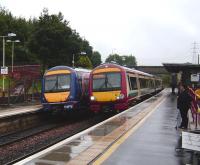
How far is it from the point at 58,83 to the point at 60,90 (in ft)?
1.35

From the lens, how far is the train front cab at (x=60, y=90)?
78.7ft

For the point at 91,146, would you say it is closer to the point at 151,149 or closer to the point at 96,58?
the point at 151,149

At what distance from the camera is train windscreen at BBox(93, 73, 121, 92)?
24.7 meters

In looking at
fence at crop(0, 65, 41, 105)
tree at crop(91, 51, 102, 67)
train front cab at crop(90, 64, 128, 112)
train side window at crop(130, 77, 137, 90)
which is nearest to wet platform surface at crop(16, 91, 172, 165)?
train front cab at crop(90, 64, 128, 112)

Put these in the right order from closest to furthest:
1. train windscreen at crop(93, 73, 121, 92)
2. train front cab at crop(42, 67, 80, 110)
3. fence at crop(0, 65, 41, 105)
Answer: train front cab at crop(42, 67, 80, 110)
train windscreen at crop(93, 73, 121, 92)
fence at crop(0, 65, 41, 105)

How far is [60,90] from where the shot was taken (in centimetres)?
2430

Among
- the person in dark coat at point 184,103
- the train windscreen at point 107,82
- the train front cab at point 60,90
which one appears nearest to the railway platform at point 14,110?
the train front cab at point 60,90

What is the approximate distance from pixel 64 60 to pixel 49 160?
44.1 meters

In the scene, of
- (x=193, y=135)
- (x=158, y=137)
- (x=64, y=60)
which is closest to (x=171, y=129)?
(x=158, y=137)

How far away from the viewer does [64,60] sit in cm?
5341

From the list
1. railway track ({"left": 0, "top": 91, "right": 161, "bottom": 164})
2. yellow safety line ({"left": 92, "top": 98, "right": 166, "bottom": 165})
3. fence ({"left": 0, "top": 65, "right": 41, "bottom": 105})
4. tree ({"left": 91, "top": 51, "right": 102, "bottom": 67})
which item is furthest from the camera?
tree ({"left": 91, "top": 51, "right": 102, "bottom": 67})

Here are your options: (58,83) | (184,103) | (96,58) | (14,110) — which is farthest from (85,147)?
(96,58)

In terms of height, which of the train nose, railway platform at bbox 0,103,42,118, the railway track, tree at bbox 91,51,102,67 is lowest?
the railway track

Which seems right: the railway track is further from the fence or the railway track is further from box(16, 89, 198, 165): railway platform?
the fence
